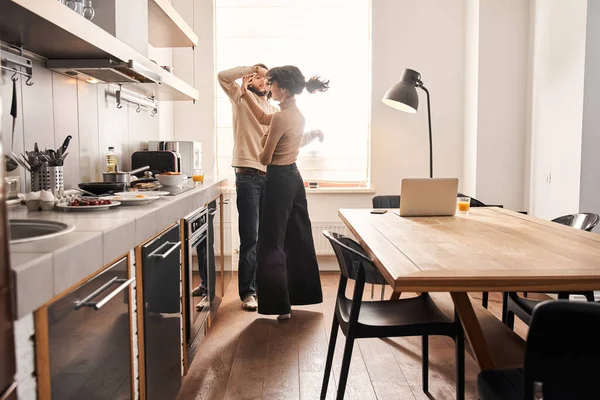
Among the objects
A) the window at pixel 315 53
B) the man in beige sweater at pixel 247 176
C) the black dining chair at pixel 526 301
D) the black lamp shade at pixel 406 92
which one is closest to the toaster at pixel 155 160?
the man in beige sweater at pixel 247 176

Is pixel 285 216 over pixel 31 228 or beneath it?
beneath

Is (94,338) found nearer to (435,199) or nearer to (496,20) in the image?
(435,199)

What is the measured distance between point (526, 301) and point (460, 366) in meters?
0.57

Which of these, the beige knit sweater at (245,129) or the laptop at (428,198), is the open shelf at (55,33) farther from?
the laptop at (428,198)

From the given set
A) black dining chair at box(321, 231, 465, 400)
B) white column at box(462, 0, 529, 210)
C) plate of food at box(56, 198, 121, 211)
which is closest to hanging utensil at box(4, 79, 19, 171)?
plate of food at box(56, 198, 121, 211)

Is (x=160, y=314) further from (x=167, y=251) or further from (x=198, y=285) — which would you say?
(x=198, y=285)

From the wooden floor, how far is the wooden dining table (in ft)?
2.40

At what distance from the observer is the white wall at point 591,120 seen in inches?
134

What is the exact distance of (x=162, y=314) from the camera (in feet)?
6.70

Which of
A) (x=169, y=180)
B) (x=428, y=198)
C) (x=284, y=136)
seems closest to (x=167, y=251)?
(x=169, y=180)

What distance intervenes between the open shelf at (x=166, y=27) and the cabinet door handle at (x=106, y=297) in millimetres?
1956

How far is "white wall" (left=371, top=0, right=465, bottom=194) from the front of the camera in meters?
4.69

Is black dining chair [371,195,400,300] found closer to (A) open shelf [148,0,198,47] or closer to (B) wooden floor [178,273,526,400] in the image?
(B) wooden floor [178,273,526,400]

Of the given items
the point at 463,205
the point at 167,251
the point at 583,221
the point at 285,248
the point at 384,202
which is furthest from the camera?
the point at 384,202
